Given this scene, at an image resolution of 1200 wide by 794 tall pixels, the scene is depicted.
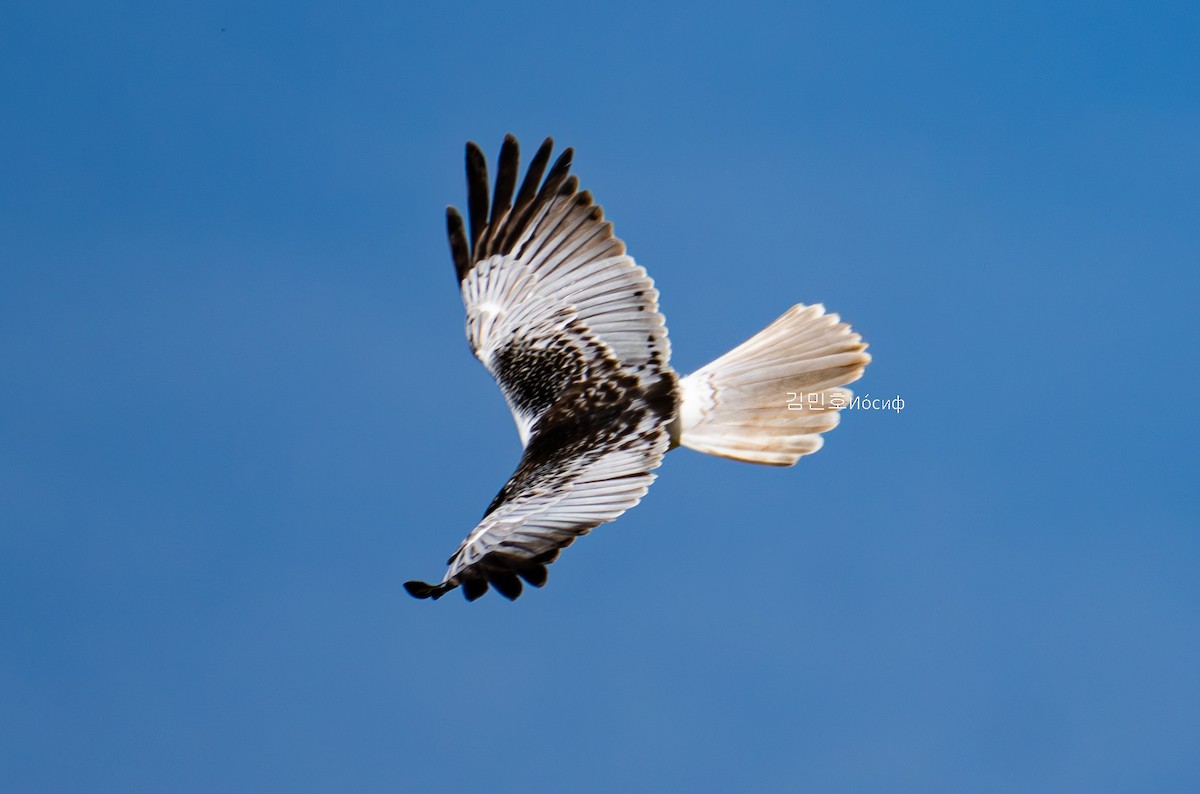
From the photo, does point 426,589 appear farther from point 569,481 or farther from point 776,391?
point 776,391

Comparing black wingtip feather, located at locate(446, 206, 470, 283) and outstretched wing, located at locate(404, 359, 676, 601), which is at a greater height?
black wingtip feather, located at locate(446, 206, 470, 283)

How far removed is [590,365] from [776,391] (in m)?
1.24

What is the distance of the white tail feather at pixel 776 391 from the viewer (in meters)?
10.1

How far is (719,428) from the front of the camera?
10164 millimetres

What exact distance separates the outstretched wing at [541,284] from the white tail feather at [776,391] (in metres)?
0.39

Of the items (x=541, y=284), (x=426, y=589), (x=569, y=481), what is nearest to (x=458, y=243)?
(x=541, y=284)

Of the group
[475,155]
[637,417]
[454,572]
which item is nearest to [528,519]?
[454,572]

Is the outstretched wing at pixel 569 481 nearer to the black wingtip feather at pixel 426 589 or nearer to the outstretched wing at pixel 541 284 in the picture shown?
the black wingtip feather at pixel 426 589

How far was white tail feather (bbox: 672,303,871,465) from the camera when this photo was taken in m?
10.1

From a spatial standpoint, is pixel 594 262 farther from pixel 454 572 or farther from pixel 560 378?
Answer: pixel 454 572

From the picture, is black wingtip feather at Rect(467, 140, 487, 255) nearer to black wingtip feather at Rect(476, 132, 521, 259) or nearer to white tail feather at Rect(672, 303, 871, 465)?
black wingtip feather at Rect(476, 132, 521, 259)

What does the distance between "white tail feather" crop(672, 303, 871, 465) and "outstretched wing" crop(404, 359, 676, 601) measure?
272mm

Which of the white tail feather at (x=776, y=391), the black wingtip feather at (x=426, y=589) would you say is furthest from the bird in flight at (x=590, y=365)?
the black wingtip feather at (x=426, y=589)

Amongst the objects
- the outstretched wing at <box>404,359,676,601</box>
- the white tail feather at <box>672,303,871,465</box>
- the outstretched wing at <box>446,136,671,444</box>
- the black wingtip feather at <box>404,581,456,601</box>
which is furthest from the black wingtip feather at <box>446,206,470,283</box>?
the black wingtip feather at <box>404,581,456,601</box>
